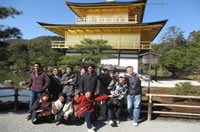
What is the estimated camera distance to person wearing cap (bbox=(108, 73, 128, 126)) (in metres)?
3.45

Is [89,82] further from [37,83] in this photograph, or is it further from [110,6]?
[110,6]

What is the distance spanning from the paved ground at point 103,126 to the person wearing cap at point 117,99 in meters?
0.24

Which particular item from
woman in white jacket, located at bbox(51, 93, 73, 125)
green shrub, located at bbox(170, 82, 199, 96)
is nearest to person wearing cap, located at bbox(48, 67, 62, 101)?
woman in white jacket, located at bbox(51, 93, 73, 125)

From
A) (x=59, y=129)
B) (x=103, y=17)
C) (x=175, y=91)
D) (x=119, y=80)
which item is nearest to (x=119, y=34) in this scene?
(x=103, y=17)

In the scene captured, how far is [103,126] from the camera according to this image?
129 inches

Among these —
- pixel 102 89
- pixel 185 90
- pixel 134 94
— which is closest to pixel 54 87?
pixel 102 89

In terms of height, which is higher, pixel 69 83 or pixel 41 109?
pixel 69 83

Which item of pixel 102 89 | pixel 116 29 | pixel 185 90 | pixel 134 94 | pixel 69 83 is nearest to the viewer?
pixel 134 94

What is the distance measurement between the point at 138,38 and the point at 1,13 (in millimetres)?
12563

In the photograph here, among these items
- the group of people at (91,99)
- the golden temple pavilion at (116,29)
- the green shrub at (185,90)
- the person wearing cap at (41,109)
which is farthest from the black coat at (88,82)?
the golden temple pavilion at (116,29)

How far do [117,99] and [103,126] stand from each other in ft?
2.36

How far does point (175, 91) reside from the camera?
5.98m

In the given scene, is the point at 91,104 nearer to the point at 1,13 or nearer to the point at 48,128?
the point at 48,128

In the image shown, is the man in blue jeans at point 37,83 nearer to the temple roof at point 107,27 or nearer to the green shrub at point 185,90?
the green shrub at point 185,90
